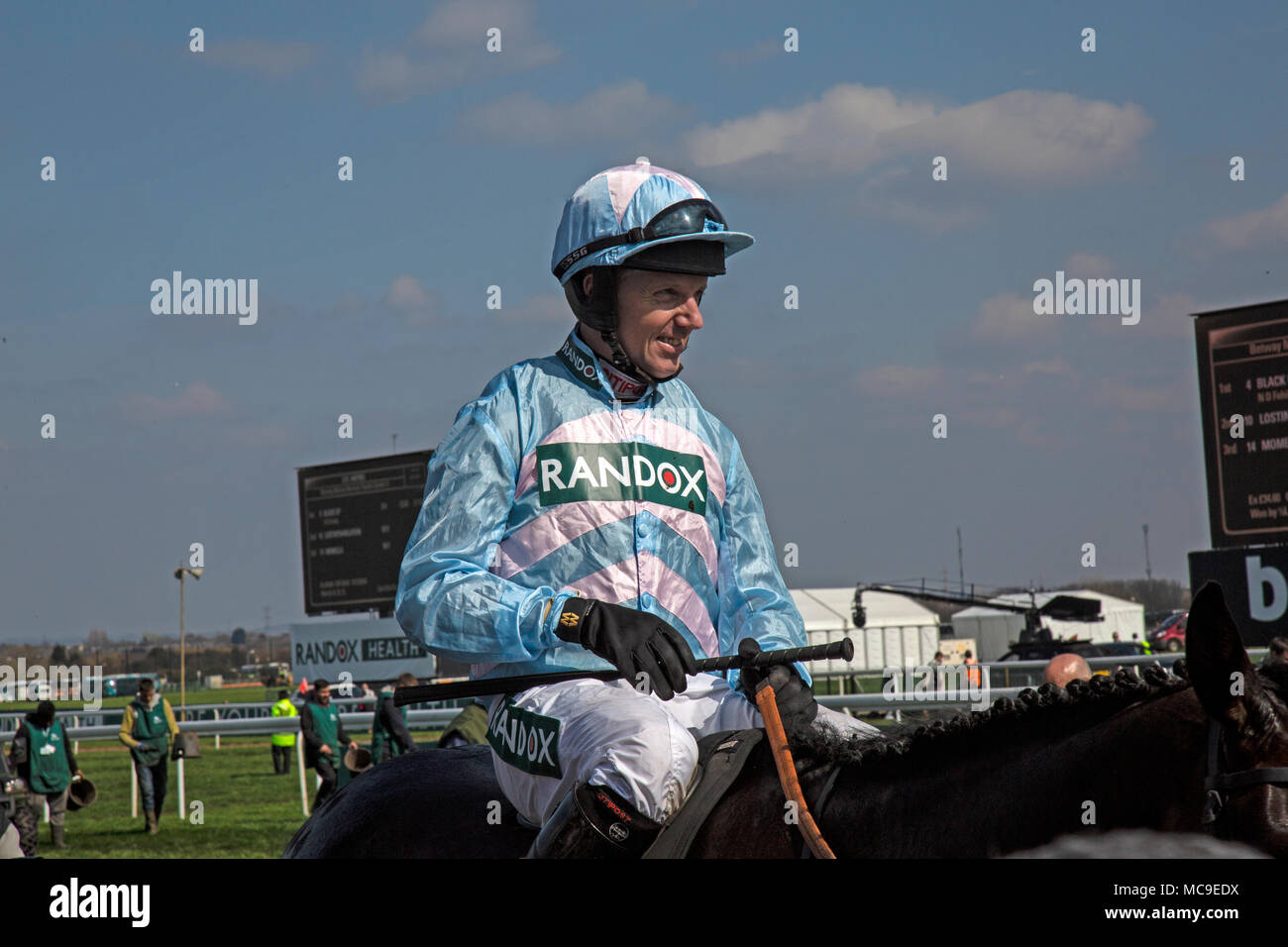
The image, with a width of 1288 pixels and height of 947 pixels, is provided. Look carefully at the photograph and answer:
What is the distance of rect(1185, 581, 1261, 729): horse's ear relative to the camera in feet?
5.03

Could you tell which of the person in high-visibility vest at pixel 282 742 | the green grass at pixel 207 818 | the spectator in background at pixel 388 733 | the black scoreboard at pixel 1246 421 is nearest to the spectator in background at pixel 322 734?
the green grass at pixel 207 818

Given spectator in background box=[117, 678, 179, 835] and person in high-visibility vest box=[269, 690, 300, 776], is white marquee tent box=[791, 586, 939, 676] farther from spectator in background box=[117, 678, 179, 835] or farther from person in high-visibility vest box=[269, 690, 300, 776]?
spectator in background box=[117, 678, 179, 835]

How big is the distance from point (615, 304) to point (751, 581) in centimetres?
64

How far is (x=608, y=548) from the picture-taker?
96.6 inches

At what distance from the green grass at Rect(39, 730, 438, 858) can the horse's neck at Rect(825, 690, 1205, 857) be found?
6.75 meters

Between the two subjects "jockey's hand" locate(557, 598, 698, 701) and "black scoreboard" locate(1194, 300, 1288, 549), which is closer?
"jockey's hand" locate(557, 598, 698, 701)

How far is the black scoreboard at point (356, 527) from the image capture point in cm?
2667

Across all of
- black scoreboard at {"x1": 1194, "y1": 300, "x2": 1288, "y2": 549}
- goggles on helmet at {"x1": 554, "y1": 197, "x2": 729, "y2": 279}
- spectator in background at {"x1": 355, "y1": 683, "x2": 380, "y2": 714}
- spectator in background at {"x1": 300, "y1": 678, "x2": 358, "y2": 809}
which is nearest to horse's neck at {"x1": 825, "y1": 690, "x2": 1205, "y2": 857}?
goggles on helmet at {"x1": 554, "y1": 197, "x2": 729, "y2": 279}

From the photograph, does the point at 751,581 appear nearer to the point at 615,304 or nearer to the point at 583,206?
the point at 615,304

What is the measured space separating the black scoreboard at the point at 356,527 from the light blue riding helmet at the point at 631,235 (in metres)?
24.0

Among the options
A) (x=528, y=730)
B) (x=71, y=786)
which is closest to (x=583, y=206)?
(x=528, y=730)
